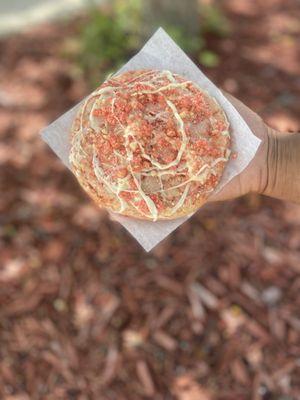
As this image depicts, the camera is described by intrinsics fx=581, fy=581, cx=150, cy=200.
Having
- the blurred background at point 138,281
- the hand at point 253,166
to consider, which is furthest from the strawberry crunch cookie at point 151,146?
the blurred background at point 138,281

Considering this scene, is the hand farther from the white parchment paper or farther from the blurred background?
the blurred background

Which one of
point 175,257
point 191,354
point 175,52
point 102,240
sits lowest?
point 191,354

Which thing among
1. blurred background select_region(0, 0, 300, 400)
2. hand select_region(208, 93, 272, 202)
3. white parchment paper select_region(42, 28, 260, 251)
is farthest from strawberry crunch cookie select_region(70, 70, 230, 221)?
blurred background select_region(0, 0, 300, 400)

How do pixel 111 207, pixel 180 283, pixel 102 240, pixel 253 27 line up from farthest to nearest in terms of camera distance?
pixel 253 27 → pixel 102 240 → pixel 180 283 → pixel 111 207

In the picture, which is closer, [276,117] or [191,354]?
[191,354]

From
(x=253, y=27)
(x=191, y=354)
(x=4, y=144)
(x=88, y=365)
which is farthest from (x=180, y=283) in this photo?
(x=253, y=27)

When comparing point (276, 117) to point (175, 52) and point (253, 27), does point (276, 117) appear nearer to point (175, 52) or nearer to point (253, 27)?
point (253, 27)
